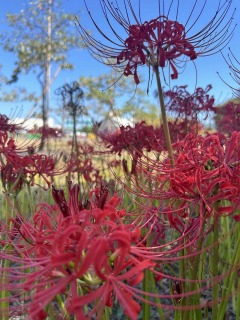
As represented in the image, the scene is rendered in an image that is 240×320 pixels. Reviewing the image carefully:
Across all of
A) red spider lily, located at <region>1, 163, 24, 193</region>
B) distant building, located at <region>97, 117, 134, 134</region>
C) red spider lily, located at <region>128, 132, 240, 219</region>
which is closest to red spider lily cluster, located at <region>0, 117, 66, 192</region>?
red spider lily, located at <region>1, 163, 24, 193</region>

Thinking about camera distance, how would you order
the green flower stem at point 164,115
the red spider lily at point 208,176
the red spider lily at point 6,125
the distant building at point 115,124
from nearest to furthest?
the red spider lily at point 208,176 → the green flower stem at point 164,115 → the distant building at point 115,124 → the red spider lily at point 6,125

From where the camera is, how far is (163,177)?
1476 mm

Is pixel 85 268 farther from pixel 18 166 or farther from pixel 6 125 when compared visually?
pixel 6 125

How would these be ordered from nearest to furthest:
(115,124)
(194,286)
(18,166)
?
(194,286) → (18,166) → (115,124)

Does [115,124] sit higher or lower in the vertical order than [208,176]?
higher

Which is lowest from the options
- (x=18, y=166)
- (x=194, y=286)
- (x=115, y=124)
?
(x=194, y=286)

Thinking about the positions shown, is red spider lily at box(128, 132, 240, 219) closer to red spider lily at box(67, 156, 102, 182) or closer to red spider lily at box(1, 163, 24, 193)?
red spider lily at box(1, 163, 24, 193)

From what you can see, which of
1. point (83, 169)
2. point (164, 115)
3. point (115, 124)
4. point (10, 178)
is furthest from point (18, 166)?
point (115, 124)

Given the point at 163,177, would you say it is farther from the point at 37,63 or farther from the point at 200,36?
the point at 37,63

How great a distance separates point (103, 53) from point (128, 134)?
724 millimetres

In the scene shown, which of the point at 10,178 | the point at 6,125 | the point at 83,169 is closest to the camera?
the point at 10,178

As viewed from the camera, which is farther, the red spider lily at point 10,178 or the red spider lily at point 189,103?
the red spider lily at point 189,103

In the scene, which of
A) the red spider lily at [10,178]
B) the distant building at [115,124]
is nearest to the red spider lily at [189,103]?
the distant building at [115,124]

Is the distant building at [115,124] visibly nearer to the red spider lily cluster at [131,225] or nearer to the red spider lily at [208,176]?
the red spider lily cluster at [131,225]
